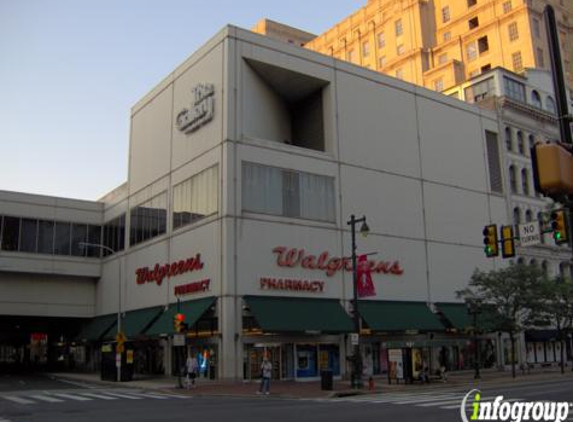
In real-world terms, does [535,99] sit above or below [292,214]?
above

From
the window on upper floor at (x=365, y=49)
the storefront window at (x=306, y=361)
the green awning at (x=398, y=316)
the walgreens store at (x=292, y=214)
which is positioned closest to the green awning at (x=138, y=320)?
the walgreens store at (x=292, y=214)

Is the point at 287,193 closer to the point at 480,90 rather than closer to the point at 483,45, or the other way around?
the point at 480,90

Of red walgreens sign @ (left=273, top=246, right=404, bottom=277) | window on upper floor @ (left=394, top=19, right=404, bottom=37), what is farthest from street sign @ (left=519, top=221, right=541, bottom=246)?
window on upper floor @ (left=394, top=19, right=404, bottom=37)

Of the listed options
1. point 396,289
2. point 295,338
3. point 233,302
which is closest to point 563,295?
point 396,289

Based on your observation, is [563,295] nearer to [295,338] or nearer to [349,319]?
[349,319]

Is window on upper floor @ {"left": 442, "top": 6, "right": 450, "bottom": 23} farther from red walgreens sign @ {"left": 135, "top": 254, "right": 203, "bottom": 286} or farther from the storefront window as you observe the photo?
the storefront window

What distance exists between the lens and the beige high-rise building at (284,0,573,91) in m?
75.1

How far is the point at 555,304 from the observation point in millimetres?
44938

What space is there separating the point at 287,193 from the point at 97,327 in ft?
82.9

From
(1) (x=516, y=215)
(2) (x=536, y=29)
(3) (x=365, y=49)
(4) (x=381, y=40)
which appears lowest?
(1) (x=516, y=215)

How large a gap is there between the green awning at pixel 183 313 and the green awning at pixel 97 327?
34.8 feet

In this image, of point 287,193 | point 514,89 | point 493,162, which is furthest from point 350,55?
point 287,193

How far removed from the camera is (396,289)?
45.6 meters

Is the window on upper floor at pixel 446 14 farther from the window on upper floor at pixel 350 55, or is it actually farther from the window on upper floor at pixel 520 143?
the window on upper floor at pixel 520 143
